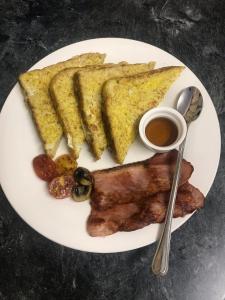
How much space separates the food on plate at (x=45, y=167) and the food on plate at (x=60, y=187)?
0.05 metres

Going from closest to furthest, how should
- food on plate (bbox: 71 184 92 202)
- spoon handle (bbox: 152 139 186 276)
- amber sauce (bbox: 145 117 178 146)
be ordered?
spoon handle (bbox: 152 139 186 276) < food on plate (bbox: 71 184 92 202) < amber sauce (bbox: 145 117 178 146)

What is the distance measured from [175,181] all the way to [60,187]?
70 cm

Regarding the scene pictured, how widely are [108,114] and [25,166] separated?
0.62 metres

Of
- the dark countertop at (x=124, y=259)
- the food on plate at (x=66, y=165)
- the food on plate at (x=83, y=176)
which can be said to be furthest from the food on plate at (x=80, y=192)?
the dark countertop at (x=124, y=259)

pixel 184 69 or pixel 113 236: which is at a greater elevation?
pixel 184 69

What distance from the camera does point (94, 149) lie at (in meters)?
2.56

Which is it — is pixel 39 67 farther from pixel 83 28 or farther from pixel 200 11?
pixel 200 11

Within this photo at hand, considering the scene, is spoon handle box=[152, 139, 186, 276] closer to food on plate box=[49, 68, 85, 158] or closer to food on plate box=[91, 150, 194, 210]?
food on plate box=[91, 150, 194, 210]

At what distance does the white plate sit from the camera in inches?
95.2

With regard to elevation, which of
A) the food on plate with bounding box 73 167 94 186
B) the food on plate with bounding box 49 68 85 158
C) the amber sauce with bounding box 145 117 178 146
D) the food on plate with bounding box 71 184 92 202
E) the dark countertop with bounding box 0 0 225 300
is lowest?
the dark countertop with bounding box 0 0 225 300

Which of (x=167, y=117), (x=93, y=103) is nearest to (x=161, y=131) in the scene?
(x=167, y=117)

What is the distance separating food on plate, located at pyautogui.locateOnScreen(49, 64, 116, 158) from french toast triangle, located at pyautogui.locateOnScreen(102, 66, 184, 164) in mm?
202

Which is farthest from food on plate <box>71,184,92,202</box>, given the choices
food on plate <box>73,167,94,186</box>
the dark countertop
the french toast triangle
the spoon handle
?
the spoon handle

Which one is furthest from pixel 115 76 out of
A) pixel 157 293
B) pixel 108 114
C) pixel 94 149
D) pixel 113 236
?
pixel 157 293
